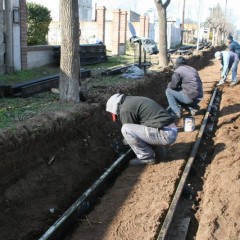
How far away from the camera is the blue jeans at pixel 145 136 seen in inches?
271

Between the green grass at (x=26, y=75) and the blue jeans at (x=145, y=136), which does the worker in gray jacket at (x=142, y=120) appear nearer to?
the blue jeans at (x=145, y=136)

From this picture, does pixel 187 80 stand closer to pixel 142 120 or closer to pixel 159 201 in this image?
pixel 142 120

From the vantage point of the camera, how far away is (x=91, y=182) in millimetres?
7070

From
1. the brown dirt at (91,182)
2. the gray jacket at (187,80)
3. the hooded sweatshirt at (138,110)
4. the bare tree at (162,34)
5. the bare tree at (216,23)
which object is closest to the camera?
the brown dirt at (91,182)

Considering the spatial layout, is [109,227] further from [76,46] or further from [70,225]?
[76,46]

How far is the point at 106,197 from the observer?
20.5 ft

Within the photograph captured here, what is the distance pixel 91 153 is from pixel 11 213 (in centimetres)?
277

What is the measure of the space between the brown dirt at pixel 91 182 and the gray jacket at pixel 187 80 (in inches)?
61.3

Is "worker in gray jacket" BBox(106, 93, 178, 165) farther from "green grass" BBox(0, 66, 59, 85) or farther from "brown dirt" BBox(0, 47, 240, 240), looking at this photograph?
"green grass" BBox(0, 66, 59, 85)

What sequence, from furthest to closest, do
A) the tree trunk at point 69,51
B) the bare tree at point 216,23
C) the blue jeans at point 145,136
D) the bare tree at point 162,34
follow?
the bare tree at point 216,23
the bare tree at point 162,34
the tree trunk at point 69,51
the blue jeans at point 145,136

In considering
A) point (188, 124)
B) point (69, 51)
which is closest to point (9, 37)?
point (69, 51)

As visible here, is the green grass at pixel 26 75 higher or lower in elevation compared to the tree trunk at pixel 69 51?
lower

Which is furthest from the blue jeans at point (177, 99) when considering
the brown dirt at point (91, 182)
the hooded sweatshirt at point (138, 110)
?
the hooded sweatshirt at point (138, 110)

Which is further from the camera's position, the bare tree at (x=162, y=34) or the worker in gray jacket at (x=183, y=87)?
the bare tree at (x=162, y=34)
